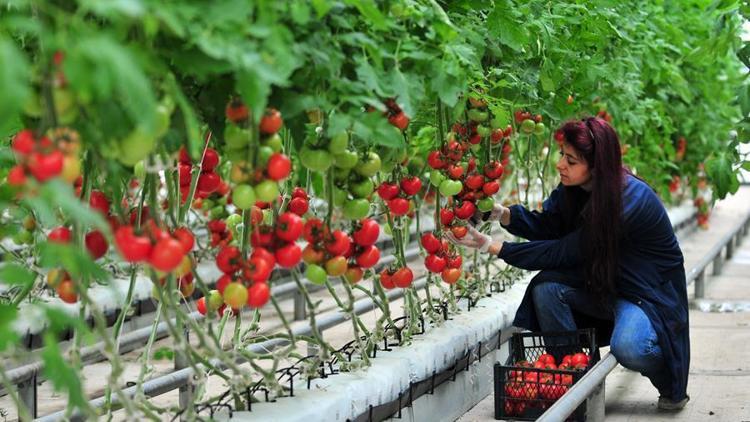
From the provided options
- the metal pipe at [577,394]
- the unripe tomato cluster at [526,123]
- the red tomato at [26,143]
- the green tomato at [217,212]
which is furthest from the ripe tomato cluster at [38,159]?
the unripe tomato cluster at [526,123]

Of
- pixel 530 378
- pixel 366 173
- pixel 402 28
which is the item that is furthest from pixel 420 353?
pixel 402 28

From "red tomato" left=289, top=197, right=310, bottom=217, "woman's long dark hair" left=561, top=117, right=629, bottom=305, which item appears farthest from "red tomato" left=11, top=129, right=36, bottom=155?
"woman's long dark hair" left=561, top=117, right=629, bottom=305

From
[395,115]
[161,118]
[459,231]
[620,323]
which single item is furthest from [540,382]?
[161,118]

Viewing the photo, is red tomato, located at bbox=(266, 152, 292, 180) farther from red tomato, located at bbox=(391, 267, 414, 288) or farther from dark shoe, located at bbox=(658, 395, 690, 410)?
dark shoe, located at bbox=(658, 395, 690, 410)

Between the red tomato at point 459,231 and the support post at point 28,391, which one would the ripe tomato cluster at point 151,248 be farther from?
the support post at point 28,391

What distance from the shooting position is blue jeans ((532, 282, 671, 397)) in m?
Answer: 3.58

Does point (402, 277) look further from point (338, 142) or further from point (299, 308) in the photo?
point (299, 308)

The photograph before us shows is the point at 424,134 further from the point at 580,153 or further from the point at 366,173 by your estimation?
the point at 366,173

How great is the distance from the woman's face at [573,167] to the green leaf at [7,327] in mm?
2183

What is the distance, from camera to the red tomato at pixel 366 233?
8.36ft

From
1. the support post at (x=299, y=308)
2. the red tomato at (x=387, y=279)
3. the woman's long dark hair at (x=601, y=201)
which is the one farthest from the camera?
the support post at (x=299, y=308)

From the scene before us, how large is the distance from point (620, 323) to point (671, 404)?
0.48m

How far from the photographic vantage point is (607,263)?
361cm

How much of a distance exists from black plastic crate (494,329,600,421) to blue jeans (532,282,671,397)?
0.07 m
